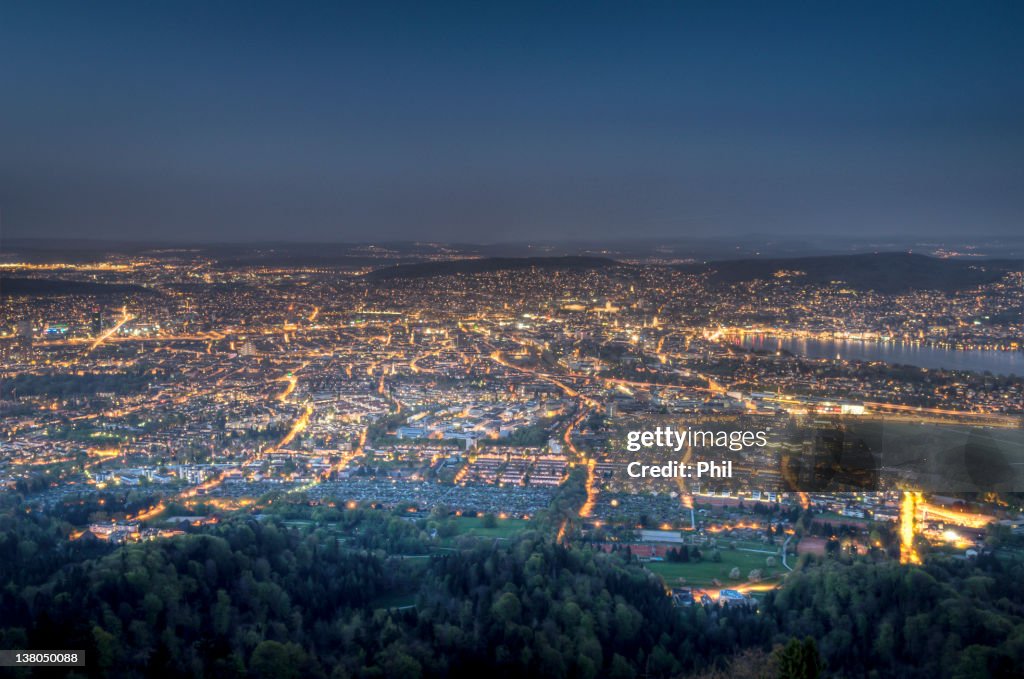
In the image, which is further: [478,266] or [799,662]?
[478,266]

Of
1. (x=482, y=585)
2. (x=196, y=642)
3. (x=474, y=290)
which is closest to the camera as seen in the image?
(x=196, y=642)

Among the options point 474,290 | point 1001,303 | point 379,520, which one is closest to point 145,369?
point 379,520

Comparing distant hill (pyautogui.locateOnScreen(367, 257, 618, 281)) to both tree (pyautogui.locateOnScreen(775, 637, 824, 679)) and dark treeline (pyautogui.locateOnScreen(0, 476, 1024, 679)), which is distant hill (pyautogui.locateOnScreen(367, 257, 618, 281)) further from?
tree (pyautogui.locateOnScreen(775, 637, 824, 679))

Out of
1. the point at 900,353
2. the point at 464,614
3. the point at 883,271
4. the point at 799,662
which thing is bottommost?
the point at 464,614

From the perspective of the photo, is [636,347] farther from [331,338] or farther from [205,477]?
[205,477]

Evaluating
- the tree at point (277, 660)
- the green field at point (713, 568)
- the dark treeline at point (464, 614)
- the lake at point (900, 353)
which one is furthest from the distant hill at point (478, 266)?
the tree at point (277, 660)

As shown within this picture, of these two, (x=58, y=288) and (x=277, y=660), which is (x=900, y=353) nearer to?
(x=277, y=660)

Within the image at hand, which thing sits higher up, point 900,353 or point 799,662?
point 900,353

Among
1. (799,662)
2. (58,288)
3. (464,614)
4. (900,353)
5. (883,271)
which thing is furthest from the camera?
(883,271)

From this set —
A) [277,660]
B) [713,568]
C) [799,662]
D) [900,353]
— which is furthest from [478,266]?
[799,662]
